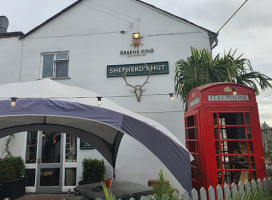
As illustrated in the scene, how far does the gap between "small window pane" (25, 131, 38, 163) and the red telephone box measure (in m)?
6.96

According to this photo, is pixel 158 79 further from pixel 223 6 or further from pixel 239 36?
pixel 239 36

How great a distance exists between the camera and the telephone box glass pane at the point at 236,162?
4.09 metres

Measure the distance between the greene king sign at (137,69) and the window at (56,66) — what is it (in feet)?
6.98

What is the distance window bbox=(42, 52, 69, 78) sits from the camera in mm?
9227

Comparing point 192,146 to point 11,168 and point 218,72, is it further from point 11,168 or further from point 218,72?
point 11,168

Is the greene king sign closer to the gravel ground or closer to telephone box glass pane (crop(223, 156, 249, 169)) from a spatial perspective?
telephone box glass pane (crop(223, 156, 249, 169))

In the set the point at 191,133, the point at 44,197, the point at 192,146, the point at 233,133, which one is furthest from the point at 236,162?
the point at 44,197

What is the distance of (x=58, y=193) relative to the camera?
803cm

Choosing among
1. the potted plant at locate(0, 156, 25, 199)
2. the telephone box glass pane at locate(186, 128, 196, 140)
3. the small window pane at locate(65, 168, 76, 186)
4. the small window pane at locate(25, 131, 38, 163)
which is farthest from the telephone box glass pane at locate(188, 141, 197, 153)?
the small window pane at locate(25, 131, 38, 163)

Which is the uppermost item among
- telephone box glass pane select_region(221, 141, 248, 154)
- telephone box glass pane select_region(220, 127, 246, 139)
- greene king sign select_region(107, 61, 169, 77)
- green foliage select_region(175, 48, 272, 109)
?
greene king sign select_region(107, 61, 169, 77)

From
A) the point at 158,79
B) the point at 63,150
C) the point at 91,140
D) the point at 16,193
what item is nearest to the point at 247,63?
the point at 158,79

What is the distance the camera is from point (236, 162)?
14.0 feet

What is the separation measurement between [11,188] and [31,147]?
1.77 meters

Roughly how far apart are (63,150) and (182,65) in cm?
581
